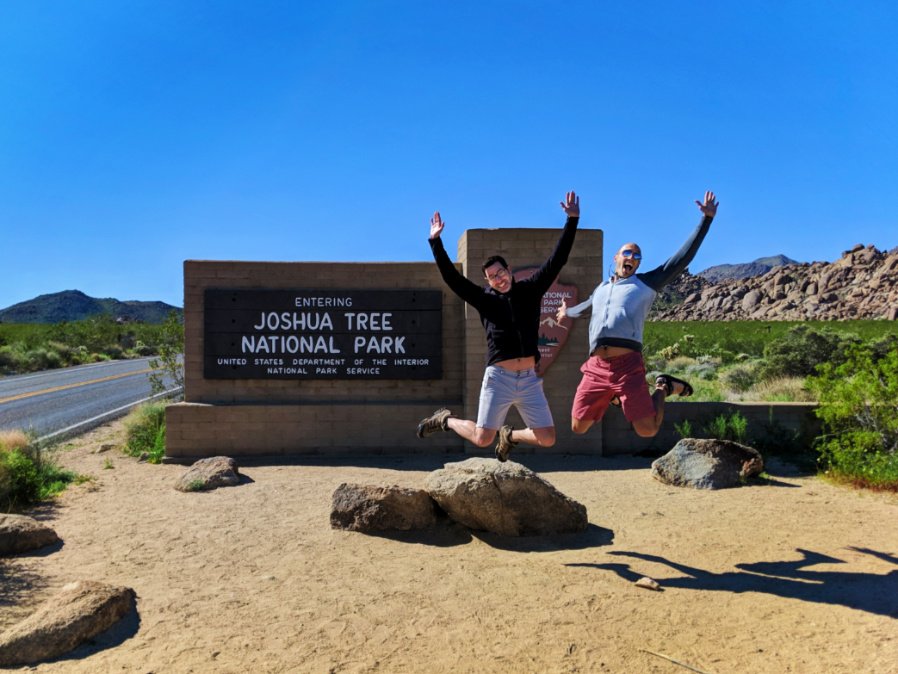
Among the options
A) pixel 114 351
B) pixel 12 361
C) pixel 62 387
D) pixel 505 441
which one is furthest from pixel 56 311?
pixel 505 441

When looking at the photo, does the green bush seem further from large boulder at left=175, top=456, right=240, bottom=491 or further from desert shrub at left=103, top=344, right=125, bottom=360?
desert shrub at left=103, top=344, right=125, bottom=360

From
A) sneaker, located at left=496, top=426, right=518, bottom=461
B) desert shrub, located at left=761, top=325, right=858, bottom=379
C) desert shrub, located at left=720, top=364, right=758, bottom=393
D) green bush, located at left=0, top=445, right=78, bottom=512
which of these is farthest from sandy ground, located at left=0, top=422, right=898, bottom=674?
desert shrub, located at left=761, top=325, right=858, bottom=379

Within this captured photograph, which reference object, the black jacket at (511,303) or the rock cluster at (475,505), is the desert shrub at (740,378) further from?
the black jacket at (511,303)

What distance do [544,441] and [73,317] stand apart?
21010 centimetres

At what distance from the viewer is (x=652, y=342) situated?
36656 millimetres

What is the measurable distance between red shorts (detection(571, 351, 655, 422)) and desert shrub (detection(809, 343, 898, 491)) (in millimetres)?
5377

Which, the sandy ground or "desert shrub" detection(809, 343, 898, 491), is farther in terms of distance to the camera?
"desert shrub" detection(809, 343, 898, 491)

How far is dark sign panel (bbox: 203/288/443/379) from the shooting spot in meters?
12.4

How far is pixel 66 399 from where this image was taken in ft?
73.8

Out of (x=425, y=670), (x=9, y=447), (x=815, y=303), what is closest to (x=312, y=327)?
(x=9, y=447)

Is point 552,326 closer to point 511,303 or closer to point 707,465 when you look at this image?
point 707,465

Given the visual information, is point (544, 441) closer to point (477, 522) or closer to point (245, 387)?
point (477, 522)

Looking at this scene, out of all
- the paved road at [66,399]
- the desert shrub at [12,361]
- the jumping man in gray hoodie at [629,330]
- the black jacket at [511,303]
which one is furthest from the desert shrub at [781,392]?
the desert shrub at [12,361]

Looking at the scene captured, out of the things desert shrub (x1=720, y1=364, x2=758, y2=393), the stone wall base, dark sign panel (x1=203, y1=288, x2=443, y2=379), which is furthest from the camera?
desert shrub (x1=720, y1=364, x2=758, y2=393)
